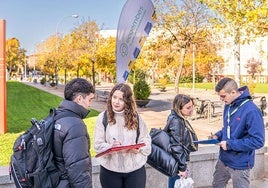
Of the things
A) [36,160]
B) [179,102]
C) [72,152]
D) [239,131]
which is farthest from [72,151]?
[239,131]

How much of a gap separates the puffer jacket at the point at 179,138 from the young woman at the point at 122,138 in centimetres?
46

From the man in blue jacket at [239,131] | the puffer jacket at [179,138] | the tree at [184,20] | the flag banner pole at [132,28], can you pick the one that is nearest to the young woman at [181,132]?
the puffer jacket at [179,138]

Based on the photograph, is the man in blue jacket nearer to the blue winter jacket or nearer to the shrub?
the blue winter jacket

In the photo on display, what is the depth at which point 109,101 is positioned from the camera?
12.7 feet

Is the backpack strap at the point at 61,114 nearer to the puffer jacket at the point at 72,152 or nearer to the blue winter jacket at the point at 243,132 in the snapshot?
the puffer jacket at the point at 72,152

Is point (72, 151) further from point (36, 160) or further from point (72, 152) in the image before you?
point (36, 160)

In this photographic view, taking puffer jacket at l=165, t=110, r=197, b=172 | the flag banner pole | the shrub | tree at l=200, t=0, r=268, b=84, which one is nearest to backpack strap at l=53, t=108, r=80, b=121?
puffer jacket at l=165, t=110, r=197, b=172

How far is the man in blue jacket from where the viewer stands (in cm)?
394

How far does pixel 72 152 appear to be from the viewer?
9.42 ft

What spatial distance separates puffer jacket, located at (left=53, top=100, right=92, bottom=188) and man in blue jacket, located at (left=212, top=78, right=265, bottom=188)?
173cm

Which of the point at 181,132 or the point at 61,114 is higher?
the point at 61,114

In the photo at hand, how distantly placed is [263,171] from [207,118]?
1080cm

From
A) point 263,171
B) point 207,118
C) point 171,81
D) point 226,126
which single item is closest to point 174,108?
point 226,126

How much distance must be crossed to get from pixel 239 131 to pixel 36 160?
2.14 meters
